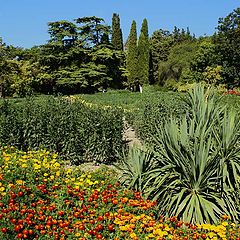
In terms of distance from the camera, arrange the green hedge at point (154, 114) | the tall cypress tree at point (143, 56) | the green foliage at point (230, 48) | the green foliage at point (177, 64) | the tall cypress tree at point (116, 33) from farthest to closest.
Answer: the tall cypress tree at point (116, 33) → the tall cypress tree at point (143, 56) → the green foliage at point (177, 64) → the green foliage at point (230, 48) → the green hedge at point (154, 114)

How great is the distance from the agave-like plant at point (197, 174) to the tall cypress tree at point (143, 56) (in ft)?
135

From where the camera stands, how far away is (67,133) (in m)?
8.19

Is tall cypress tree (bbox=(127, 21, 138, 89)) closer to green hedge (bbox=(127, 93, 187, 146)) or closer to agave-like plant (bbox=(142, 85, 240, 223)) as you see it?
green hedge (bbox=(127, 93, 187, 146))

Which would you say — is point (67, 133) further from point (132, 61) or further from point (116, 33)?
point (116, 33)

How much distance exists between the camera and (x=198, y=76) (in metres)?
37.6

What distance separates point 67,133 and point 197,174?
13.2 ft

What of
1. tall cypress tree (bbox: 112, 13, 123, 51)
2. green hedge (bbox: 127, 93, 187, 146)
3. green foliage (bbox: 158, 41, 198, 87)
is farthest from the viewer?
tall cypress tree (bbox: 112, 13, 123, 51)

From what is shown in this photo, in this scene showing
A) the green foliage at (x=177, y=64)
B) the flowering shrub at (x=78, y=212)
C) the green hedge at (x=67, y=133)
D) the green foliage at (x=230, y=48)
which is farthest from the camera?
the green foliage at (x=177, y=64)

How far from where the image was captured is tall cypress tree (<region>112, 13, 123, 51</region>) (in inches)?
1941

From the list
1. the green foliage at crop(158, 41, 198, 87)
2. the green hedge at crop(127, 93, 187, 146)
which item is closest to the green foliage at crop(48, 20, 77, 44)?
the green foliage at crop(158, 41, 198, 87)

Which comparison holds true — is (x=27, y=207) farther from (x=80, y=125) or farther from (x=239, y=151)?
(x=80, y=125)

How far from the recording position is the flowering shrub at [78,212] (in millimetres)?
3662

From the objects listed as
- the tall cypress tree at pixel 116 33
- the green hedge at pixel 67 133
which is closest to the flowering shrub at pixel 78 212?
the green hedge at pixel 67 133

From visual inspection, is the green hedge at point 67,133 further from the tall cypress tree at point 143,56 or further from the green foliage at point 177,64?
the tall cypress tree at point 143,56
